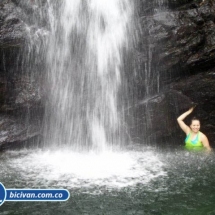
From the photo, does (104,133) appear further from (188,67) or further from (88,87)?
(188,67)

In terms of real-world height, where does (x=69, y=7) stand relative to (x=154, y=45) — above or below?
above

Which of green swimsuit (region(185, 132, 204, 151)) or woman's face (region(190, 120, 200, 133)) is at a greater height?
woman's face (region(190, 120, 200, 133))

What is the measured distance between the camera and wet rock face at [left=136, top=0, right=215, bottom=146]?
797cm

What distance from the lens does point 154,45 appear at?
797 centimetres

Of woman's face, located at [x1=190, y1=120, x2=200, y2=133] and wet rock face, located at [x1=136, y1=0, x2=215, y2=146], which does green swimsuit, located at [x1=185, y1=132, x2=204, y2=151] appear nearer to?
woman's face, located at [x1=190, y1=120, x2=200, y2=133]

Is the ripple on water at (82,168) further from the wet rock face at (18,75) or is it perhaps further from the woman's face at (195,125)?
the woman's face at (195,125)

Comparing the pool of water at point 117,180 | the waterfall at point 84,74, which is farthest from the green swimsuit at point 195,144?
the waterfall at point 84,74

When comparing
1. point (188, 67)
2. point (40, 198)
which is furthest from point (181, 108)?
point (40, 198)

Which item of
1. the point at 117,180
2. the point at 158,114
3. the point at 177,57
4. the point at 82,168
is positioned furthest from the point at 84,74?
the point at 117,180

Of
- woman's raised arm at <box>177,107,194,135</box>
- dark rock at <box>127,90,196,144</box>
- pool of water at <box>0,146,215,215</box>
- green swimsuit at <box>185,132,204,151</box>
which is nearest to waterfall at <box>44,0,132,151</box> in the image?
dark rock at <box>127,90,196,144</box>

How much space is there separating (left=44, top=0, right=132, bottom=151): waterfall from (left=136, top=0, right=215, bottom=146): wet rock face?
0.78m

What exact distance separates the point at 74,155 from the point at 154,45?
12.6ft

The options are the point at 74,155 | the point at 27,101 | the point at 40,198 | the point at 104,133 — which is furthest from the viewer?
the point at 104,133

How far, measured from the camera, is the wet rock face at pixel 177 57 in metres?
7.97
